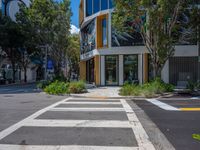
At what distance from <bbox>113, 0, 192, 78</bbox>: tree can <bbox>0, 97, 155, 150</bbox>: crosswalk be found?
11.7m

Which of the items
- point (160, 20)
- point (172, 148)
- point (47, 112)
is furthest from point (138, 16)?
point (172, 148)

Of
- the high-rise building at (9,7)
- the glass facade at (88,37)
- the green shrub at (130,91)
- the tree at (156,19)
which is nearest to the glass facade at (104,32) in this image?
the glass facade at (88,37)

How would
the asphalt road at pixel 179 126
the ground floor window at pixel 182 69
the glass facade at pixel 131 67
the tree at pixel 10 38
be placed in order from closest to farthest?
the asphalt road at pixel 179 126
the ground floor window at pixel 182 69
the glass facade at pixel 131 67
the tree at pixel 10 38

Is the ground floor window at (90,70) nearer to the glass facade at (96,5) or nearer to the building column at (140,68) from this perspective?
the glass facade at (96,5)

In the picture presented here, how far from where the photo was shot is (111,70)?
113 feet

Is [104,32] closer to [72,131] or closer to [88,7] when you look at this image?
[88,7]

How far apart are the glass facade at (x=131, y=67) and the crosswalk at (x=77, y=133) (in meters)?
21.0

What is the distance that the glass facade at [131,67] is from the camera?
3372 cm

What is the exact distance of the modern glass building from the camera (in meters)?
32.3

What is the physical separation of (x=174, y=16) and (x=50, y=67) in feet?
56.4

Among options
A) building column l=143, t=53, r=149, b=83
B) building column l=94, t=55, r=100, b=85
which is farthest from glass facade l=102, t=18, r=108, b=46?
building column l=143, t=53, r=149, b=83

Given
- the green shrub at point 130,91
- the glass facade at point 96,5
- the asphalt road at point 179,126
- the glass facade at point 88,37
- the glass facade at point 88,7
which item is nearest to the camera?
the asphalt road at point 179,126

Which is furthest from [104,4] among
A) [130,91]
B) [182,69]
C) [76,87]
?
[130,91]

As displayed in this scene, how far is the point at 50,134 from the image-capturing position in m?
9.20
